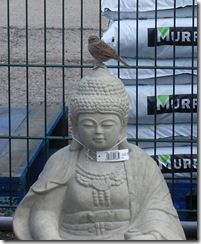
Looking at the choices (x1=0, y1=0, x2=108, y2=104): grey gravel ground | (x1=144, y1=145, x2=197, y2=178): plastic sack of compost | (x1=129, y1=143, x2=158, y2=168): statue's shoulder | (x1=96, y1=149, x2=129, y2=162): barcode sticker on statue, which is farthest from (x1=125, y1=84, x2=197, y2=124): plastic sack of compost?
(x1=0, y1=0, x2=108, y2=104): grey gravel ground

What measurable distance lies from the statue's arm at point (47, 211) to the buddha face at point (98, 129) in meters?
0.29

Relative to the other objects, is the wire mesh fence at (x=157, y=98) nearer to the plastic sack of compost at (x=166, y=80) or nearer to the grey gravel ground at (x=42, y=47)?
the plastic sack of compost at (x=166, y=80)

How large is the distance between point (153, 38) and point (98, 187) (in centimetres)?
262

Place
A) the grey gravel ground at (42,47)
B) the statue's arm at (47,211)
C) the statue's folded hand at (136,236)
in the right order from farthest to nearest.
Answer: the grey gravel ground at (42,47), the statue's arm at (47,211), the statue's folded hand at (136,236)

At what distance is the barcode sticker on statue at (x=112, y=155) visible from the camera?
192 inches

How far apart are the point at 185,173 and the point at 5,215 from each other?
1437 millimetres

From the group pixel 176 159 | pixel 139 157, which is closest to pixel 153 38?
pixel 176 159

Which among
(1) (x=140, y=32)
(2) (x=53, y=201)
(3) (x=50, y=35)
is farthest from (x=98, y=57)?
(3) (x=50, y=35)

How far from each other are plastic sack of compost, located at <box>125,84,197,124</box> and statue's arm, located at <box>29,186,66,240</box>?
96.1 inches

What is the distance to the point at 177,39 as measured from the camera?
721cm

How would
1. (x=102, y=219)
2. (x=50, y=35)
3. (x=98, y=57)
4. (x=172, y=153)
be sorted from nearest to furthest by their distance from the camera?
(x=102, y=219) < (x=98, y=57) < (x=172, y=153) < (x=50, y=35)

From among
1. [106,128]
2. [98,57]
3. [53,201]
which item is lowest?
[53,201]

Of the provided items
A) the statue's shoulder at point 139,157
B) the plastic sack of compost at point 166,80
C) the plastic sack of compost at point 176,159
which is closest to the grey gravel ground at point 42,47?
the plastic sack of compost at point 166,80

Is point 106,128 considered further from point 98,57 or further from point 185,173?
point 185,173
